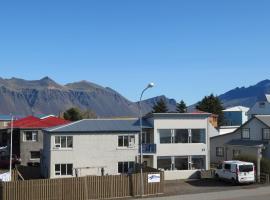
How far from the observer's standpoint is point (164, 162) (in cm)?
5891

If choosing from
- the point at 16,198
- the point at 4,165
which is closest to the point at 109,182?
the point at 16,198

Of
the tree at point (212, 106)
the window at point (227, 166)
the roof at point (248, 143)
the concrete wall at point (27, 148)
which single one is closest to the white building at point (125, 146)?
the window at point (227, 166)

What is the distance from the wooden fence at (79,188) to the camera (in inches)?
1501

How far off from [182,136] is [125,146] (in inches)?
267

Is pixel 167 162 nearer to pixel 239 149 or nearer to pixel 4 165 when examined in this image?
pixel 239 149

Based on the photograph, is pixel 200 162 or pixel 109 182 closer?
pixel 109 182

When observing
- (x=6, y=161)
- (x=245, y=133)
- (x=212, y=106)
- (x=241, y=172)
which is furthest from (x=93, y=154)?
(x=212, y=106)

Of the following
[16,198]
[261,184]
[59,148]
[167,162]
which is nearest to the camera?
[16,198]

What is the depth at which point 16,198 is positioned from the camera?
38.1m

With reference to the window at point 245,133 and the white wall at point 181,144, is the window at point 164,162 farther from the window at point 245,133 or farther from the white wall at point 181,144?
the window at point 245,133

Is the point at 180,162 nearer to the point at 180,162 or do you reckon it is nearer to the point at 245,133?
the point at 180,162

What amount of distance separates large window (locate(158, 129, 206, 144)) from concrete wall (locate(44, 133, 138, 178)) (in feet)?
12.6

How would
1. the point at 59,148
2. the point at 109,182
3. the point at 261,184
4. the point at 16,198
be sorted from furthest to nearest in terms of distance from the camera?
the point at 59,148 < the point at 261,184 < the point at 109,182 < the point at 16,198

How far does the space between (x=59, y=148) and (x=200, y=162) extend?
51.9 feet
